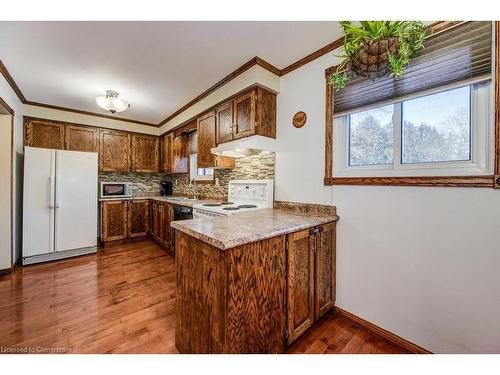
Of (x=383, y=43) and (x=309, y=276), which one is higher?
(x=383, y=43)

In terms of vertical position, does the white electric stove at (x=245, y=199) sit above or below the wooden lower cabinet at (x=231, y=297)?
above

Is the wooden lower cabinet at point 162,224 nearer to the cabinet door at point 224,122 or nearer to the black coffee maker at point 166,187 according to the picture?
the black coffee maker at point 166,187

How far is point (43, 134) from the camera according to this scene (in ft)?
11.3

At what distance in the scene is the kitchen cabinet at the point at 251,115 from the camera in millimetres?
2201

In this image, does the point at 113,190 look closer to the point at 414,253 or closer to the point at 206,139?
the point at 206,139

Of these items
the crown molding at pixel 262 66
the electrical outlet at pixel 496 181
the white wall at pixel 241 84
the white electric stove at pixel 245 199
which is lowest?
the white electric stove at pixel 245 199

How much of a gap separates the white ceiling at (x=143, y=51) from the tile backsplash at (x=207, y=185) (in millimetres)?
1086

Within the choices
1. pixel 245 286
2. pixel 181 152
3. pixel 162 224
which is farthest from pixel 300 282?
pixel 181 152

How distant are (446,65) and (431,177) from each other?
2.30ft

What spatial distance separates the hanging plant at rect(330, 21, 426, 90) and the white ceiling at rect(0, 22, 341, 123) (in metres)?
0.70

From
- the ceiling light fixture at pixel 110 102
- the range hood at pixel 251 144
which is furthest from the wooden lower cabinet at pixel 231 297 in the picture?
the ceiling light fixture at pixel 110 102

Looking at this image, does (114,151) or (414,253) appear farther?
(114,151)
